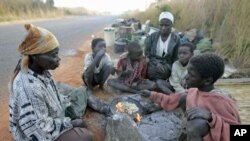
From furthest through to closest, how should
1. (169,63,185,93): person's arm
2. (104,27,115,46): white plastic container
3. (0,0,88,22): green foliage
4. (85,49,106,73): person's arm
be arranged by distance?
(0,0,88,22): green foliage < (104,27,115,46): white plastic container < (85,49,106,73): person's arm < (169,63,185,93): person's arm

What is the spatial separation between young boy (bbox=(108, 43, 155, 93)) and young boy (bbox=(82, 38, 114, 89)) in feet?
0.62

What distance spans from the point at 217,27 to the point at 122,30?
118 inches

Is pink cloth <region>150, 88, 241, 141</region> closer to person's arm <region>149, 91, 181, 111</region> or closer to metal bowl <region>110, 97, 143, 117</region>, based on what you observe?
person's arm <region>149, 91, 181, 111</region>

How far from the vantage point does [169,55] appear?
5.12 m

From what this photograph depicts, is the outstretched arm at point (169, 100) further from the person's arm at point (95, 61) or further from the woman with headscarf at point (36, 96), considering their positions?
the person's arm at point (95, 61)

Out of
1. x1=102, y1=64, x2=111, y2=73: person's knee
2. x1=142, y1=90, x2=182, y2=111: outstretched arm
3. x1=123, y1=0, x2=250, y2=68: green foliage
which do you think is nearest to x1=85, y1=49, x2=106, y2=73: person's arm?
x1=102, y1=64, x2=111, y2=73: person's knee

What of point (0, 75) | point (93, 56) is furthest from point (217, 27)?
point (0, 75)

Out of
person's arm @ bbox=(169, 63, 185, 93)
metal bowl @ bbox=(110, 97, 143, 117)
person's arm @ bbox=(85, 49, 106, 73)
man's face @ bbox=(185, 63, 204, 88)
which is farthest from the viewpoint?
person's arm @ bbox=(85, 49, 106, 73)

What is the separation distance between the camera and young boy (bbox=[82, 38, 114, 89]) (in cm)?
498

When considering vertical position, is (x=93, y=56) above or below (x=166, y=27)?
below

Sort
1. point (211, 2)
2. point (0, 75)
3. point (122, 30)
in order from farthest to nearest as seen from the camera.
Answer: point (122, 30) < point (211, 2) < point (0, 75)

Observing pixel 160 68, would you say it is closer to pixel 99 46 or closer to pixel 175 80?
pixel 175 80

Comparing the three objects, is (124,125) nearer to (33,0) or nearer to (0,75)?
(0,75)

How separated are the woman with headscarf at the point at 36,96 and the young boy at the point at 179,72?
1.97 metres
